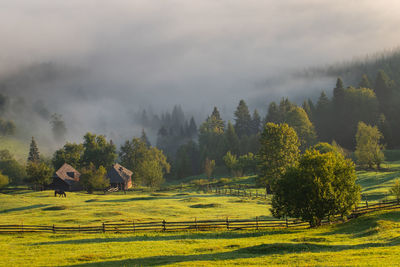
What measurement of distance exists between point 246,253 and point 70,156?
126m

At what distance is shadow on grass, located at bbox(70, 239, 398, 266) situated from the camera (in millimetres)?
29172

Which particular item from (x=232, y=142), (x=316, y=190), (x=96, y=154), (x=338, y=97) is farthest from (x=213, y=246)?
(x=338, y=97)

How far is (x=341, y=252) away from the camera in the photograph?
1188 inches

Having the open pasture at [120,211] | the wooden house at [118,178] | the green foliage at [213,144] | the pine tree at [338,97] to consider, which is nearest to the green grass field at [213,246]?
the open pasture at [120,211]

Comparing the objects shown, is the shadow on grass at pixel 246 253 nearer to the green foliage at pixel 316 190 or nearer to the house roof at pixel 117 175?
the green foliage at pixel 316 190

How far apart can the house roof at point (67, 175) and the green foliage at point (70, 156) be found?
595 inches

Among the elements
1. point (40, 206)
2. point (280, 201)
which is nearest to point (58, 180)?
point (40, 206)

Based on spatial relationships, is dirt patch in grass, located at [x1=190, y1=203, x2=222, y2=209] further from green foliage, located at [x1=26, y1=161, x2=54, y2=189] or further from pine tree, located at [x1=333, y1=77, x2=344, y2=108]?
pine tree, located at [x1=333, y1=77, x2=344, y2=108]

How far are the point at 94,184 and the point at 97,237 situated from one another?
228 feet

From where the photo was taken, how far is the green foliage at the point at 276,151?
79.0 meters

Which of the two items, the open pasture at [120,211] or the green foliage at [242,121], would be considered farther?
the green foliage at [242,121]

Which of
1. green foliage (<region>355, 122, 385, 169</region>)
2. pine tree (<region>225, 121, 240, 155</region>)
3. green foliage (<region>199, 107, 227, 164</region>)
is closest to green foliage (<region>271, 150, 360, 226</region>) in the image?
green foliage (<region>355, 122, 385, 169</region>)

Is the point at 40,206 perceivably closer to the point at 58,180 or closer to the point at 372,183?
the point at 58,180

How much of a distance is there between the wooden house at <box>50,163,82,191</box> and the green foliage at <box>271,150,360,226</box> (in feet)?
302
